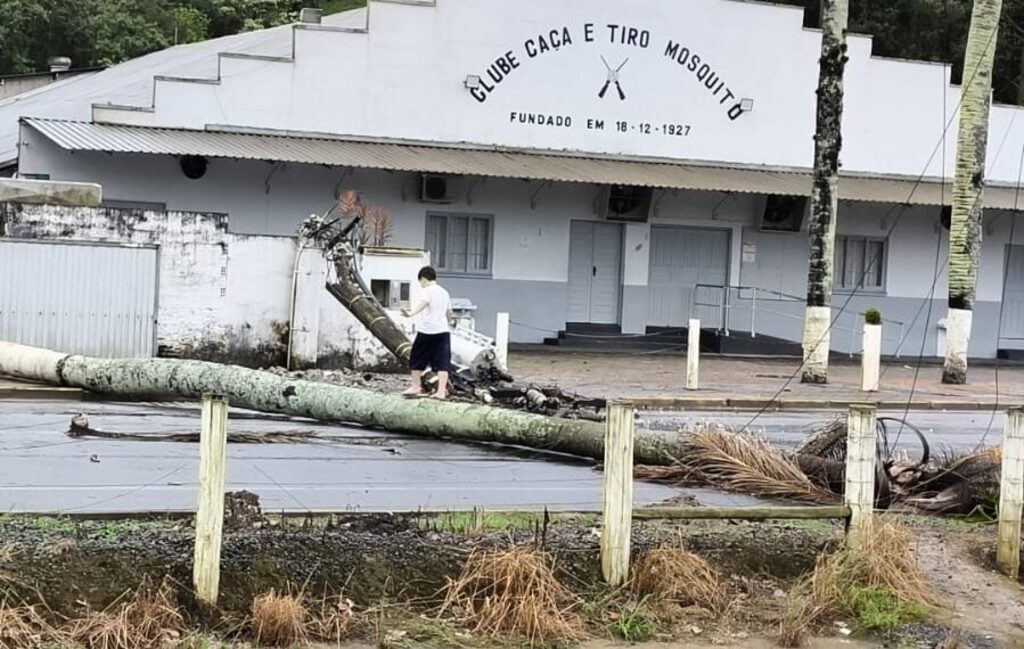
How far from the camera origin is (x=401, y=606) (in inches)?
287

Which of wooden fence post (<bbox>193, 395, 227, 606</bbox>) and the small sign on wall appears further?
the small sign on wall

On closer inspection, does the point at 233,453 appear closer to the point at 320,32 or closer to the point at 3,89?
the point at 320,32

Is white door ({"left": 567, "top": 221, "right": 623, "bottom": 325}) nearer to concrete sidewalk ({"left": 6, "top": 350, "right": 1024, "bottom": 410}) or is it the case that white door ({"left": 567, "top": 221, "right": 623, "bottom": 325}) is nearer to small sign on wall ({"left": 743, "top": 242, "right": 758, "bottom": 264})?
concrete sidewalk ({"left": 6, "top": 350, "right": 1024, "bottom": 410})

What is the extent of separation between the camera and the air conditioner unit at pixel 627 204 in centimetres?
2916

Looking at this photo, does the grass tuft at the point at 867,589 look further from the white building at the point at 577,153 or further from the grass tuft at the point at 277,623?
the white building at the point at 577,153

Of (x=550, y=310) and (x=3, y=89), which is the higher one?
(x=3, y=89)

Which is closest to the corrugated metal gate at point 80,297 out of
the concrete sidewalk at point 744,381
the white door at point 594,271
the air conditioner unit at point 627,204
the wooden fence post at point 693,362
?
the concrete sidewalk at point 744,381

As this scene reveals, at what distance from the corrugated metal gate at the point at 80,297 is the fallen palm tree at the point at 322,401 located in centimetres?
144

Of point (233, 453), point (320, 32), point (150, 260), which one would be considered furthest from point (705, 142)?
point (233, 453)

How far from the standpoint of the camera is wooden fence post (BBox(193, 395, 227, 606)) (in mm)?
6867

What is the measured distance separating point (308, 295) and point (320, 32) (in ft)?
27.5

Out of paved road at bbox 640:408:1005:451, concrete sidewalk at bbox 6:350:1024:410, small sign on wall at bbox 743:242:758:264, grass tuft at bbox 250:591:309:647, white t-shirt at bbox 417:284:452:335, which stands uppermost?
small sign on wall at bbox 743:242:758:264

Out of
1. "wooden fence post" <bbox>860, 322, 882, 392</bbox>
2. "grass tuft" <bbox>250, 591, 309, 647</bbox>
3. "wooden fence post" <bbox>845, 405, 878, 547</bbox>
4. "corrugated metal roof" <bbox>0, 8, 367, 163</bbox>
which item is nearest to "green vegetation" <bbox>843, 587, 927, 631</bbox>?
"wooden fence post" <bbox>845, 405, 878, 547</bbox>

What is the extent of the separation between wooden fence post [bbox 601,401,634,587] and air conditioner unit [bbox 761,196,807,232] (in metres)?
23.2
